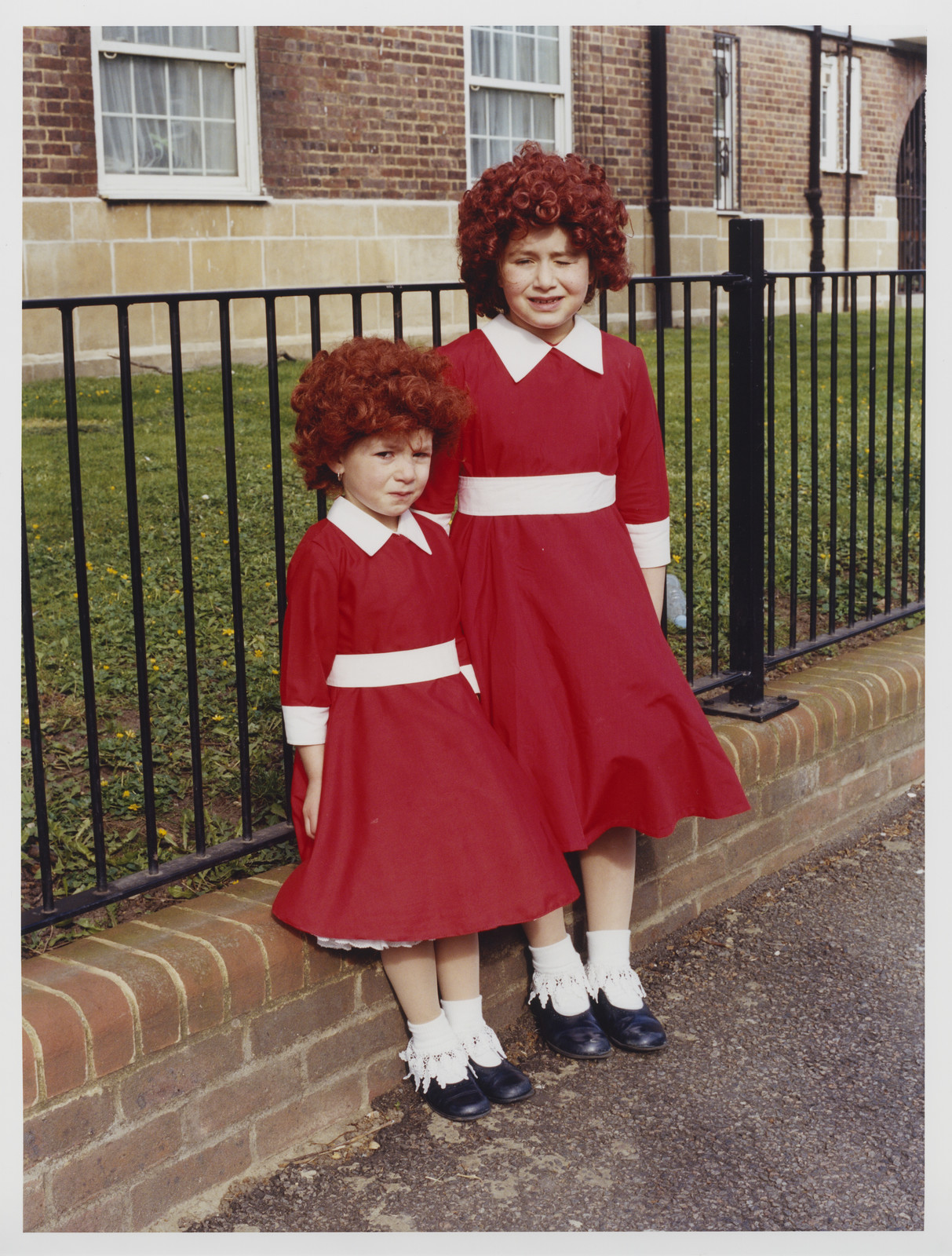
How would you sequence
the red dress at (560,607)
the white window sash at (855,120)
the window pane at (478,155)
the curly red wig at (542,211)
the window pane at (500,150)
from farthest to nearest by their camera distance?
1. the white window sash at (855,120)
2. the window pane at (500,150)
3. the window pane at (478,155)
4. the red dress at (560,607)
5. the curly red wig at (542,211)

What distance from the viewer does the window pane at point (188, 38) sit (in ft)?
30.9

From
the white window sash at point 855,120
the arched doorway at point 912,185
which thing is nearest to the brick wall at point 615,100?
the white window sash at point 855,120

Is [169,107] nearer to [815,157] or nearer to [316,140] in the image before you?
[316,140]

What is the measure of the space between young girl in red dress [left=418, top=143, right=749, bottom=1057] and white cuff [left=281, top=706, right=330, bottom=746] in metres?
0.40

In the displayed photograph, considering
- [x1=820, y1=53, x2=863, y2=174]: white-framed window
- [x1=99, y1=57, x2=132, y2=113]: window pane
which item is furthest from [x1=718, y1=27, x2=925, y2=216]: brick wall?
[x1=99, y1=57, x2=132, y2=113]: window pane

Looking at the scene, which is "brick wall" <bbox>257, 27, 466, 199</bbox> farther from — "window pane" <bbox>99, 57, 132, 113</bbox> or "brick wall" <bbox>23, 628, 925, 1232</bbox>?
"brick wall" <bbox>23, 628, 925, 1232</bbox>

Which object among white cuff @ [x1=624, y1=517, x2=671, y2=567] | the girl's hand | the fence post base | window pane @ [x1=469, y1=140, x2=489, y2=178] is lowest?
the fence post base

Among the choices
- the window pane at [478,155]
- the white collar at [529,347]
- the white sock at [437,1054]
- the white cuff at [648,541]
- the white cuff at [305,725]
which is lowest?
the white sock at [437,1054]

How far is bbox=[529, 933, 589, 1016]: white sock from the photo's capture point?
276cm

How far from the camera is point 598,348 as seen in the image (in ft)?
8.77

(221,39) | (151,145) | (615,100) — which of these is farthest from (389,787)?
(615,100)

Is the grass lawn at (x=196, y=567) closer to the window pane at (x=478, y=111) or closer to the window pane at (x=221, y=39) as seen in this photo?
the window pane at (x=221, y=39)

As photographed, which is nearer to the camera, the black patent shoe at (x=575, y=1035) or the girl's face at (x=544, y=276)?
the girl's face at (x=544, y=276)

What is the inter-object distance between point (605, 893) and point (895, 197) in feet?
54.0
